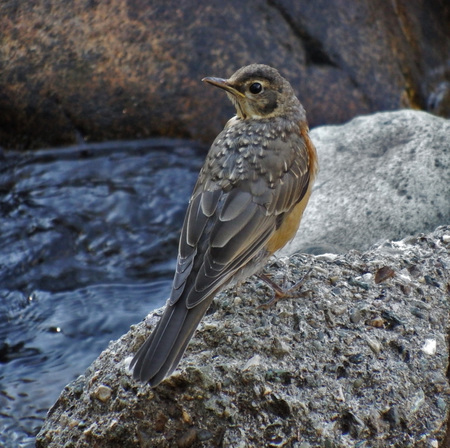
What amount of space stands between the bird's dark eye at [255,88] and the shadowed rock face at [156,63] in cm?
307

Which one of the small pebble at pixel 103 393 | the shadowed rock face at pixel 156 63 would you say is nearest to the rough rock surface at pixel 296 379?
the small pebble at pixel 103 393

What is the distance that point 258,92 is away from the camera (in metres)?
5.33

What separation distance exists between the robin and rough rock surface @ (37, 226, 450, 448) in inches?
6.9

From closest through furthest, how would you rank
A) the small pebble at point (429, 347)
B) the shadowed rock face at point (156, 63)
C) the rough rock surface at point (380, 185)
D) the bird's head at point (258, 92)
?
the small pebble at point (429, 347)
the bird's head at point (258, 92)
the rough rock surface at point (380, 185)
the shadowed rock face at point (156, 63)

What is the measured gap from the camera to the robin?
3.87 meters

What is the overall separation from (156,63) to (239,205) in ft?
13.7

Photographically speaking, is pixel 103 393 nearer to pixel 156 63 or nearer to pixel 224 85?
pixel 224 85

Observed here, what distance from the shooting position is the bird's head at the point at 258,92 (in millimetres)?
5285

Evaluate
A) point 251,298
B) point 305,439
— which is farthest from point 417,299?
point 305,439

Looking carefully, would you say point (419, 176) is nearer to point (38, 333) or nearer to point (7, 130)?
point (38, 333)

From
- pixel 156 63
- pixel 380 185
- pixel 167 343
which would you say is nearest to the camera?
pixel 167 343

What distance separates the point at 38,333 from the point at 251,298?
2530 millimetres

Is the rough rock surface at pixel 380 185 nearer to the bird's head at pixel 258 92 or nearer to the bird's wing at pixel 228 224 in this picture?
the bird's wing at pixel 228 224

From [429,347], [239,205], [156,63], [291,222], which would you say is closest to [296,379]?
[429,347]
